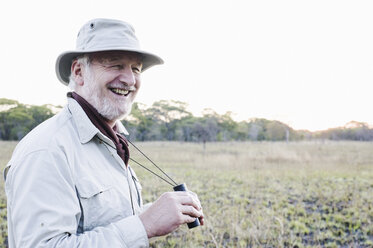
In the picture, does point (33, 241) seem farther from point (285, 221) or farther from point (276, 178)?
point (276, 178)

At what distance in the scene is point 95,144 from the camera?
1.43 metres

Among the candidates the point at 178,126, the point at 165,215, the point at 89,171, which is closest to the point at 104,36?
the point at 89,171

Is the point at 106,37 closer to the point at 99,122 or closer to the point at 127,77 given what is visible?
the point at 127,77

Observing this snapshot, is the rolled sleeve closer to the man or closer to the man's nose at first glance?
the man

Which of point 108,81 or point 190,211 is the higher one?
point 108,81

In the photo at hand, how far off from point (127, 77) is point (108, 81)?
122 millimetres

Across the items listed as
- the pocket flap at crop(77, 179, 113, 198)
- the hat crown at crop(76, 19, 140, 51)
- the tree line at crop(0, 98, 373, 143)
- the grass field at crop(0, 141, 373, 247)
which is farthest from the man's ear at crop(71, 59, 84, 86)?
the tree line at crop(0, 98, 373, 143)

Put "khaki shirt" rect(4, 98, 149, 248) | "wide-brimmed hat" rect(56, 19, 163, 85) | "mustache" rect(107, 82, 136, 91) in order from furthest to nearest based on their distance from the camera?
"mustache" rect(107, 82, 136, 91) → "wide-brimmed hat" rect(56, 19, 163, 85) → "khaki shirt" rect(4, 98, 149, 248)

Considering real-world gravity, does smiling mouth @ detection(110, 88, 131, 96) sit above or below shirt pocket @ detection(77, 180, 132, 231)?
above

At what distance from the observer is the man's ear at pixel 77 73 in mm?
1620

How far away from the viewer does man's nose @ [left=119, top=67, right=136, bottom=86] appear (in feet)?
5.36

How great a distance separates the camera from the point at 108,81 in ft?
5.19

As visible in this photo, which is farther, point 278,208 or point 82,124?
point 278,208

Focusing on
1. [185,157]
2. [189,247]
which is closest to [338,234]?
[189,247]
